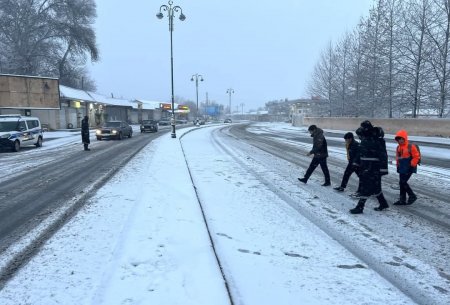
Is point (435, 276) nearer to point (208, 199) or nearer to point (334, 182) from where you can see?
point (208, 199)

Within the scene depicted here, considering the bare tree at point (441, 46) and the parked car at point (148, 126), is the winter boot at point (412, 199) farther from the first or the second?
the parked car at point (148, 126)

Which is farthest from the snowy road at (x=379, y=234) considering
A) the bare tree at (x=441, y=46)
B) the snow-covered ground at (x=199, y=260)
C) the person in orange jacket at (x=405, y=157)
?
the bare tree at (x=441, y=46)

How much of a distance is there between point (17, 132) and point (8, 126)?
57 centimetres

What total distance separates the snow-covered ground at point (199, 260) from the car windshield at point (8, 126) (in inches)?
652

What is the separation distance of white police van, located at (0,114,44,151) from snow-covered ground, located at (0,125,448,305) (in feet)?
52.1

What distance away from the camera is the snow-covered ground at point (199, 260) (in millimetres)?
3939

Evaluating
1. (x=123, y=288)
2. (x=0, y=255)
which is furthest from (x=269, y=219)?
(x=0, y=255)

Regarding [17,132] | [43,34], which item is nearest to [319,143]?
[17,132]

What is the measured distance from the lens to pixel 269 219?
673cm

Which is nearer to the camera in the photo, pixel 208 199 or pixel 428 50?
pixel 208 199

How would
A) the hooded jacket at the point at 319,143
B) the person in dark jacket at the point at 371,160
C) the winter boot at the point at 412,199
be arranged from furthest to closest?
1. the hooded jacket at the point at 319,143
2. the winter boot at the point at 412,199
3. the person in dark jacket at the point at 371,160

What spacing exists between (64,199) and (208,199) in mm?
3330

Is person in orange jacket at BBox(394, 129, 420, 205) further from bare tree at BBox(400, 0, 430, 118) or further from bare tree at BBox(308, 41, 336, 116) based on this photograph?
bare tree at BBox(308, 41, 336, 116)

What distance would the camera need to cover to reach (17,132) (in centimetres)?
2167
